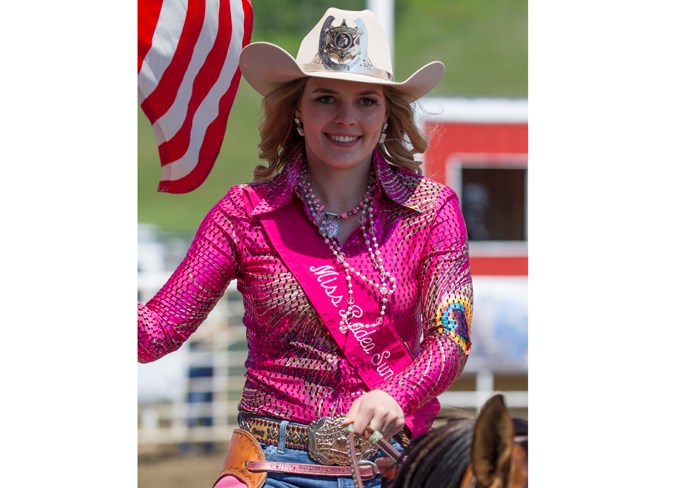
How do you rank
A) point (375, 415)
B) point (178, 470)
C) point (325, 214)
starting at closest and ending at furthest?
1. point (375, 415)
2. point (325, 214)
3. point (178, 470)

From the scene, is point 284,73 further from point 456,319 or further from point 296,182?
point 456,319

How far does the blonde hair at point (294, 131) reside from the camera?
282 centimetres

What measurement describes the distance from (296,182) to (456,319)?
503 millimetres

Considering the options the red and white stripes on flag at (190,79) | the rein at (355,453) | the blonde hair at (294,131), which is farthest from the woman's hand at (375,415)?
the red and white stripes on flag at (190,79)

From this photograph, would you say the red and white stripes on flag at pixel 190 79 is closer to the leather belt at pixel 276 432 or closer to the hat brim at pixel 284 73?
the hat brim at pixel 284 73

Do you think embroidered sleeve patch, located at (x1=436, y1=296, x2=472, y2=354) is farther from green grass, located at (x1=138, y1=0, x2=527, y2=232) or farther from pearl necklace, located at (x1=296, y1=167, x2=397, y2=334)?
green grass, located at (x1=138, y1=0, x2=527, y2=232)

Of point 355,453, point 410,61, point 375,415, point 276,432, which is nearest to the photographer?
point 375,415

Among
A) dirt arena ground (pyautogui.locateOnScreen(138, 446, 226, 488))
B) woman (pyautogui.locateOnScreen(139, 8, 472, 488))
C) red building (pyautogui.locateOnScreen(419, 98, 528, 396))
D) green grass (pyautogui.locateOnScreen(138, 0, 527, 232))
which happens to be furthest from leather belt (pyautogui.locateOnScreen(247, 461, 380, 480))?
green grass (pyautogui.locateOnScreen(138, 0, 527, 232))

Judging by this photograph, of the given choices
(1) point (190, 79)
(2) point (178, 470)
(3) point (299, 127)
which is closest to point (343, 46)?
(3) point (299, 127)

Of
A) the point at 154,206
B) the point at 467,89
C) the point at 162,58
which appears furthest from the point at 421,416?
the point at 467,89

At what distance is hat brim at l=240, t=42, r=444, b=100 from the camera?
2.65 metres

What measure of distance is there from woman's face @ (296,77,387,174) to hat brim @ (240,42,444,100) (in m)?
0.04

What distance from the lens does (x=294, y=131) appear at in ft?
9.52
